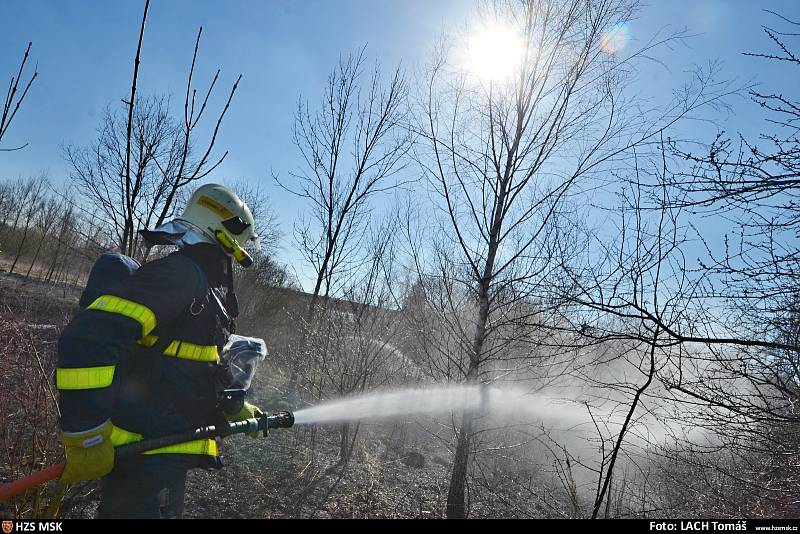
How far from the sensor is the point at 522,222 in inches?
205

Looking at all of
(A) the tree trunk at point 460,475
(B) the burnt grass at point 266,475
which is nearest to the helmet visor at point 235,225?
(B) the burnt grass at point 266,475

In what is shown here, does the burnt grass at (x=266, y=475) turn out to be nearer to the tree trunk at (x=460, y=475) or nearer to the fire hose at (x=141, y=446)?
the fire hose at (x=141, y=446)

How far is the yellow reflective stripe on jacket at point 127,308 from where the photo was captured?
195 centimetres

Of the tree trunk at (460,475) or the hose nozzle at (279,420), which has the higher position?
the hose nozzle at (279,420)

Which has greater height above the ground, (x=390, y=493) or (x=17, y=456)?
(x=17, y=456)

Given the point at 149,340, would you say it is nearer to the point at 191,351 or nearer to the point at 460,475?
the point at 191,351

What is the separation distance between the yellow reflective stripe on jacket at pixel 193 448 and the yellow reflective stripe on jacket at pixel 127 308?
1.92 feet

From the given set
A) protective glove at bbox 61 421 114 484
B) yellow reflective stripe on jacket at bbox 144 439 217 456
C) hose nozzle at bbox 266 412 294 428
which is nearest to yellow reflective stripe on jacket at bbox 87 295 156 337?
protective glove at bbox 61 421 114 484

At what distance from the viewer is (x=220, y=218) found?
8.41 ft

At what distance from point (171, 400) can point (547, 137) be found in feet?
15.2

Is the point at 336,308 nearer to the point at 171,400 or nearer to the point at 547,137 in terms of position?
the point at 547,137

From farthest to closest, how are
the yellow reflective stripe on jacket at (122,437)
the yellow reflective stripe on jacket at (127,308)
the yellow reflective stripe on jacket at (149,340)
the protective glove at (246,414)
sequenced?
the protective glove at (246,414) < the yellow reflective stripe on jacket at (149,340) < the yellow reflective stripe on jacket at (122,437) < the yellow reflective stripe on jacket at (127,308)
